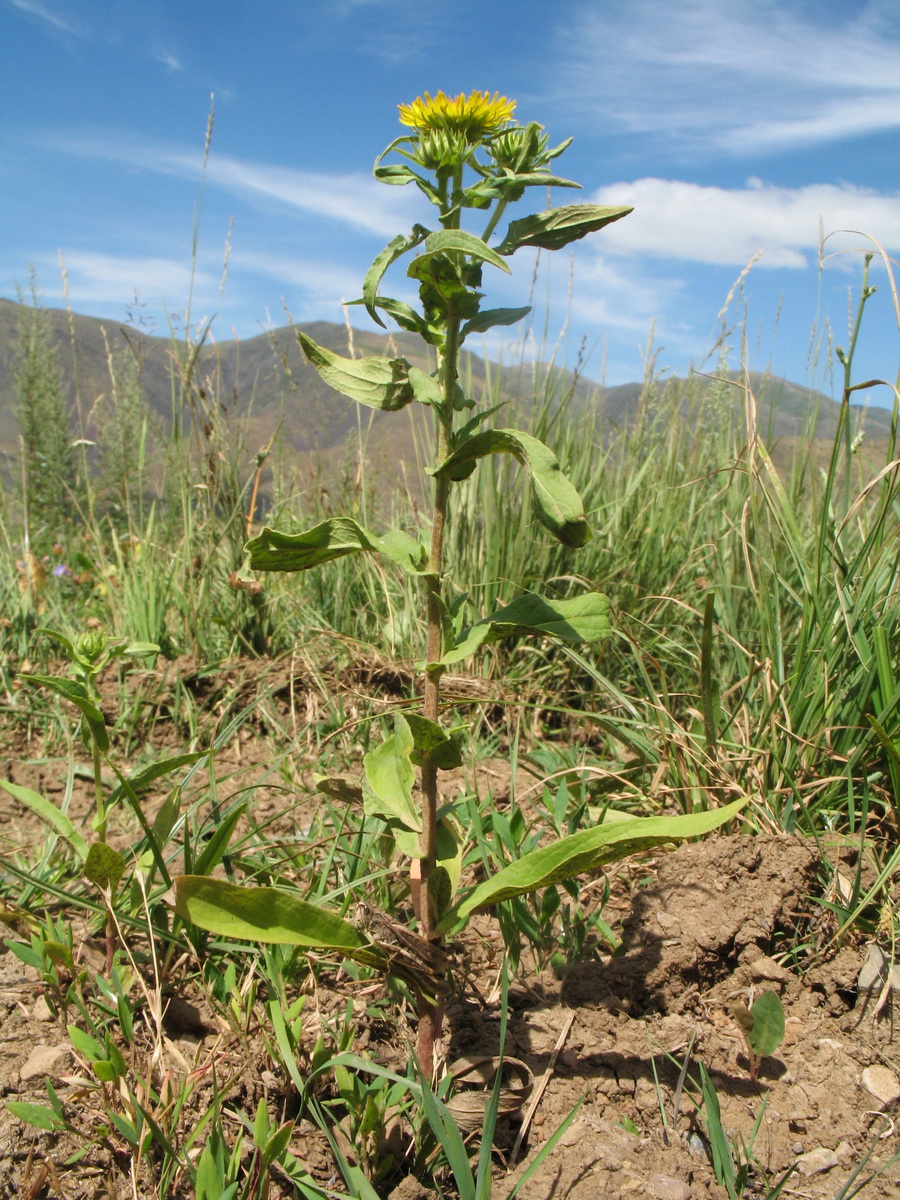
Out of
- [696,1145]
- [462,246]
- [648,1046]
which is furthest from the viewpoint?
[648,1046]

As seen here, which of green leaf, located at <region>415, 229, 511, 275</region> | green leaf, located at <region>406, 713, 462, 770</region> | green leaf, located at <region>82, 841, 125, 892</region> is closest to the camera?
green leaf, located at <region>415, 229, 511, 275</region>

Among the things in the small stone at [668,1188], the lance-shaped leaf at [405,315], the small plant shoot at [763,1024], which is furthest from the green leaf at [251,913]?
the lance-shaped leaf at [405,315]

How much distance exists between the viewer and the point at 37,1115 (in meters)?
1.02

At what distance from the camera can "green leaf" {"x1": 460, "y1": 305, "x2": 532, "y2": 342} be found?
3.47 feet

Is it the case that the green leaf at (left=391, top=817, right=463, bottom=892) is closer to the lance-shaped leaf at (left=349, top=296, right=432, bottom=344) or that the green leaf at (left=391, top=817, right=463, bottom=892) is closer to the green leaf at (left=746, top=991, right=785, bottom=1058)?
the green leaf at (left=746, top=991, right=785, bottom=1058)

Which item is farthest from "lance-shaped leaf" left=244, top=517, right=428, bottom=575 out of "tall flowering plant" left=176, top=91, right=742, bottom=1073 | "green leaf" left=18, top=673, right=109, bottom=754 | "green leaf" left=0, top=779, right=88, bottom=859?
"green leaf" left=0, top=779, right=88, bottom=859

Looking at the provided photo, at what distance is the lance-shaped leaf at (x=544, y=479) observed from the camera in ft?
3.02

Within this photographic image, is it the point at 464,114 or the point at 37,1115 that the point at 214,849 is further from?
the point at 464,114

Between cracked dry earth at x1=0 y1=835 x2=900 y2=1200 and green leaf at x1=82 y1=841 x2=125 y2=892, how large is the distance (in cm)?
20

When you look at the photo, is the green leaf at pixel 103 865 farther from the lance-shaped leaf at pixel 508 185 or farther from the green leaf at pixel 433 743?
the lance-shaped leaf at pixel 508 185

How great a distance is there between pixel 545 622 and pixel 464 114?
646 mm

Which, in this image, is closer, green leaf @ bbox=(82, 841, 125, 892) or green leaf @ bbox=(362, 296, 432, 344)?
green leaf @ bbox=(362, 296, 432, 344)

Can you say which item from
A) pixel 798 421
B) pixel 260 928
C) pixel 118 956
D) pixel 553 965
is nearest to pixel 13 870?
pixel 118 956


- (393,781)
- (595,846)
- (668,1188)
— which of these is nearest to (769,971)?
(668,1188)
